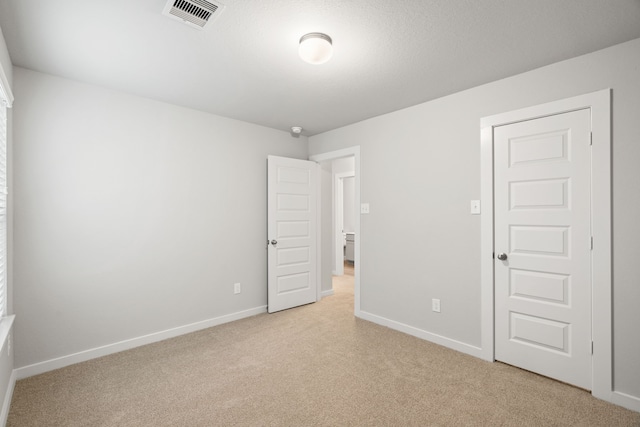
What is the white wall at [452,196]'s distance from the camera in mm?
2066

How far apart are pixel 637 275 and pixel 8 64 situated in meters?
4.63

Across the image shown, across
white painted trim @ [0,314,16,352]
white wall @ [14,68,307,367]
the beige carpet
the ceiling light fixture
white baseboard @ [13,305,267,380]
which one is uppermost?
the ceiling light fixture

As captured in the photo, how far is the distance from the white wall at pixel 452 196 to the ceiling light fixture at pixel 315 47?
1566 mm

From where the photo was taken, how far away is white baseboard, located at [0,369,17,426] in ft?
6.13

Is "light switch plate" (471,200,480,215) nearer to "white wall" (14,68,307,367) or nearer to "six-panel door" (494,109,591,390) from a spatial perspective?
"six-panel door" (494,109,591,390)

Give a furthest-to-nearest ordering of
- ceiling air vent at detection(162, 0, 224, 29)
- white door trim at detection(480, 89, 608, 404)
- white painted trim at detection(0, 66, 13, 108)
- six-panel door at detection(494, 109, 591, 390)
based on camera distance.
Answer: six-panel door at detection(494, 109, 591, 390) → white door trim at detection(480, 89, 608, 404) → white painted trim at detection(0, 66, 13, 108) → ceiling air vent at detection(162, 0, 224, 29)

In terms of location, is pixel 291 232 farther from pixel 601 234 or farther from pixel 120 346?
pixel 601 234

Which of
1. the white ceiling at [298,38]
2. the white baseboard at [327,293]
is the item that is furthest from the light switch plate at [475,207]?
the white baseboard at [327,293]

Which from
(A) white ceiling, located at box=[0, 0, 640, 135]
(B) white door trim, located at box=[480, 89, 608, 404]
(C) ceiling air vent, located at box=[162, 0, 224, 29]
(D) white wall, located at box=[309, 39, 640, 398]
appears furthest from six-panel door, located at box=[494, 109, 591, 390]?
(C) ceiling air vent, located at box=[162, 0, 224, 29]

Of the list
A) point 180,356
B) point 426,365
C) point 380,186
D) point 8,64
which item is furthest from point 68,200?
point 426,365

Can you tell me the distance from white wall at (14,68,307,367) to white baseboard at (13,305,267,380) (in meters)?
0.05

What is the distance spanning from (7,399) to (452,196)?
12.4 feet

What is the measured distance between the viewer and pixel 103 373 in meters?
2.51

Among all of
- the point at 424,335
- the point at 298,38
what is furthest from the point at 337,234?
the point at 298,38
